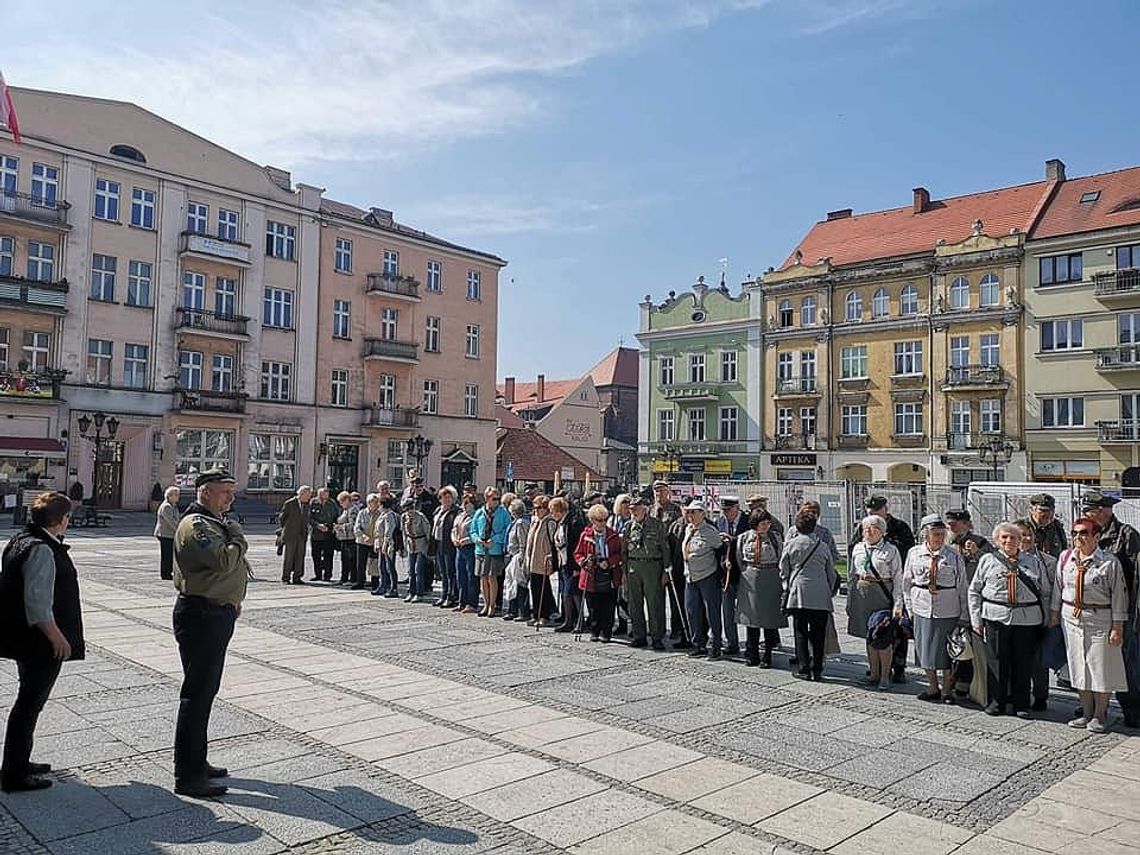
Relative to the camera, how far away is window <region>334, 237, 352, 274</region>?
47438 millimetres

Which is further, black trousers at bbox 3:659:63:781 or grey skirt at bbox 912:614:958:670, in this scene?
grey skirt at bbox 912:614:958:670

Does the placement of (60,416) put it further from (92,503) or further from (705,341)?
(705,341)

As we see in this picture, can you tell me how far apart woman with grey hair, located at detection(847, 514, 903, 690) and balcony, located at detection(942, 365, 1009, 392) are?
125 ft

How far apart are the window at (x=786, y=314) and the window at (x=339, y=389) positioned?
76.7 ft

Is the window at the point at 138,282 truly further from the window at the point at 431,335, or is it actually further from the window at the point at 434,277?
the window at the point at 434,277

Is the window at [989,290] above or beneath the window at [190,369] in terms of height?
above

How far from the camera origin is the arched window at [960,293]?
45.4 metres

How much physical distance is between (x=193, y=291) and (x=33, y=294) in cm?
682

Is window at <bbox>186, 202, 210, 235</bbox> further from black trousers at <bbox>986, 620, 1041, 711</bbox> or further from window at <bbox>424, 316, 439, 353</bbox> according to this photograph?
black trousers at <bbox>986, 620, 1041, 711</bbox>

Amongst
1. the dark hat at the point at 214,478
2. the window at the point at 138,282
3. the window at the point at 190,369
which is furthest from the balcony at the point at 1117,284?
the dark hat at the point at 214,478

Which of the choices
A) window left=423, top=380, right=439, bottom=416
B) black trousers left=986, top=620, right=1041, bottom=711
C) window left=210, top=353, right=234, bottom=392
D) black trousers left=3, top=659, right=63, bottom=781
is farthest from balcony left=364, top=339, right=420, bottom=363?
black trousers left=3, top=659, right=63, bottom=781

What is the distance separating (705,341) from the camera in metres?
55.5

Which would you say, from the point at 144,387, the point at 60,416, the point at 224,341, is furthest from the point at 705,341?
the point at 60,416

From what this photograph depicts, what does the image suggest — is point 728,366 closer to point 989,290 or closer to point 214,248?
point 989,290
